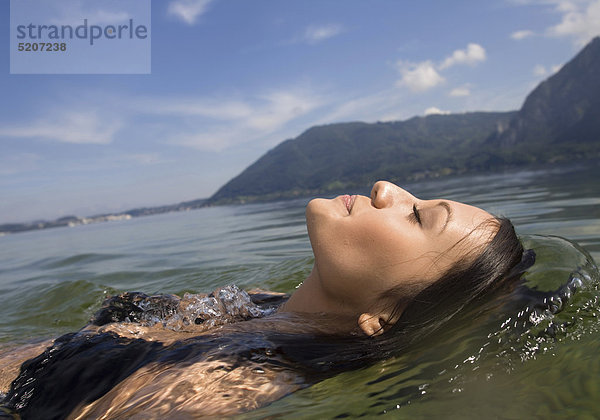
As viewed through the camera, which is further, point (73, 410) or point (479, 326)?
point (479, 326)

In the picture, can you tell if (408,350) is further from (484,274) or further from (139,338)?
(139,338)

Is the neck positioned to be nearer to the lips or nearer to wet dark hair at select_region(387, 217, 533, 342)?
wet dark hair at select_region(387, 217, 533, 342)

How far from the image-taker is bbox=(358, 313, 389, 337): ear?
278cm

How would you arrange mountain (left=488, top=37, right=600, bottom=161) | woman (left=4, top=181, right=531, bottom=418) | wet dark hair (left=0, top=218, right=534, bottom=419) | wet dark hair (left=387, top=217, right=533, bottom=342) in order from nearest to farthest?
1. woman (left=4, top=181, right=531, bottom=418)
2. wet dark hair (left=0, top=218, right=534, bottom=419)
3. wet dark hair (left=387, top=217, right=533, bottom=342)
4. mountain (left=488, top=37, right=600, bottom=161)

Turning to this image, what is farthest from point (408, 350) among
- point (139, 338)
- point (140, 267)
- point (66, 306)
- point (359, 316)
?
point (140, 267)

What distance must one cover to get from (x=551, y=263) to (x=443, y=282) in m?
1.05

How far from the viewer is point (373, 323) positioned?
281 centimetres

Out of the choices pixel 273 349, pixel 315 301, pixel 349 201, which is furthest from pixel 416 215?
pixel 273 349

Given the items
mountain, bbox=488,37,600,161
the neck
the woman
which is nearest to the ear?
the woman

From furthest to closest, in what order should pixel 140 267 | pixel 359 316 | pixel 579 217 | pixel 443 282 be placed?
1. pixel 140 267
2. pixel 579 217
3. pixel 359 316
4. pixel 443 282

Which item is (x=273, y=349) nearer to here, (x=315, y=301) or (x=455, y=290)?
(x=315, y=301)

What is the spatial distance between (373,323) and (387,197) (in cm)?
93

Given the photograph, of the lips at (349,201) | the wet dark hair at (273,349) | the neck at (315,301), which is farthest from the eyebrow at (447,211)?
the neck at (315,301)

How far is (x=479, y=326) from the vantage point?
243 cm
